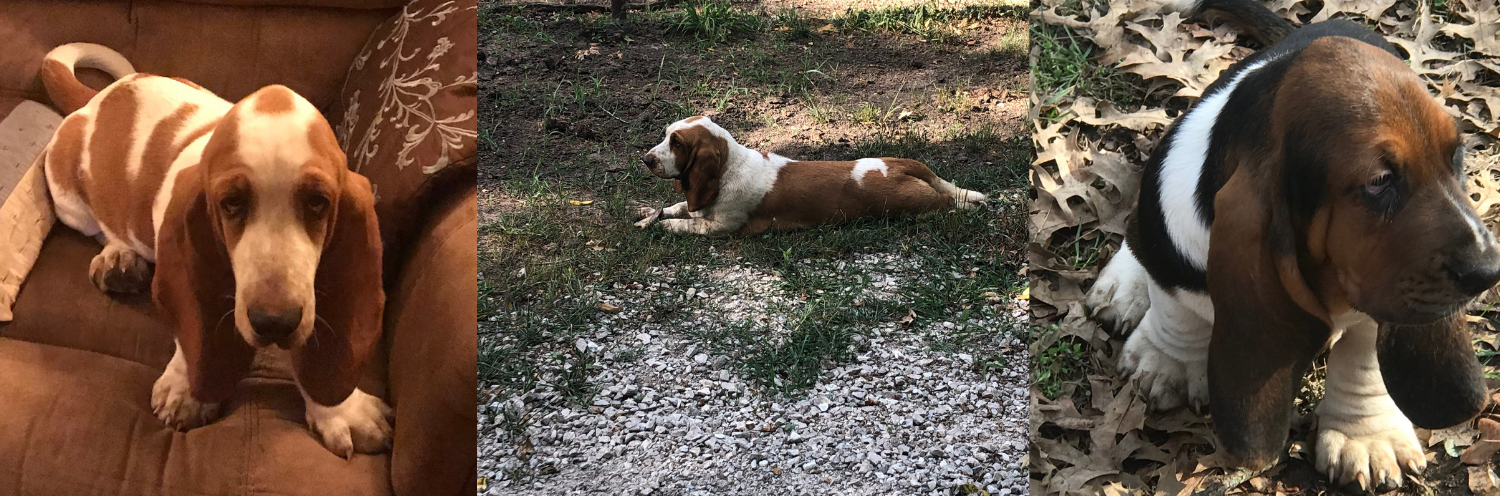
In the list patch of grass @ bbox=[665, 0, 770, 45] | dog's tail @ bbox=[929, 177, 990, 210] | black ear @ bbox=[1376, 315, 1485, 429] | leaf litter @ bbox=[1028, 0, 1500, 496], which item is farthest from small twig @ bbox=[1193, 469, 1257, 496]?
patch of grass @ bbox=[665, 0, 770, 45]

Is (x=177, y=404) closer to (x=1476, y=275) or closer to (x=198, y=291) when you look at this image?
(x=198, y=291)

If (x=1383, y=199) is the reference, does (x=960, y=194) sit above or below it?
below

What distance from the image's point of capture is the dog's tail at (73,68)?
168 centimetres

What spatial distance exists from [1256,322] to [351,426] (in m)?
1.56

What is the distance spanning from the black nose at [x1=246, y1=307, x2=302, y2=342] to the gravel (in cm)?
40

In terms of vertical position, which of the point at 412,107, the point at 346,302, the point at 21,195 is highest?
the point at 412,107

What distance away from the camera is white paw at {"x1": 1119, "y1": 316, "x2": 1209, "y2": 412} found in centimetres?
174

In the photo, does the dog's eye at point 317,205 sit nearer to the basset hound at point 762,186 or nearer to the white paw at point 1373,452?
the basset hound at point 762,186

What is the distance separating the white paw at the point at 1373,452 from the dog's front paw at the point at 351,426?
166cm

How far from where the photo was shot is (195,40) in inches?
67.9

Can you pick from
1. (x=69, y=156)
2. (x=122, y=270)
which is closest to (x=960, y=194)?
(x=122, y=270)

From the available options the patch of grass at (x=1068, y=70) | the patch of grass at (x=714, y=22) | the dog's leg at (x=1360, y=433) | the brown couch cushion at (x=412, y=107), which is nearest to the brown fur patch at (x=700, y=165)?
the patch of grass at (x=714, y=22)

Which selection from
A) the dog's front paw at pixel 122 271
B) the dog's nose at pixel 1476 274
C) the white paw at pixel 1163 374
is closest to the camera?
the dog's nose at pixel 1476 274

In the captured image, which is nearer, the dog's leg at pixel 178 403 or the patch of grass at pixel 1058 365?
the dog's leg at pixel 178 403
